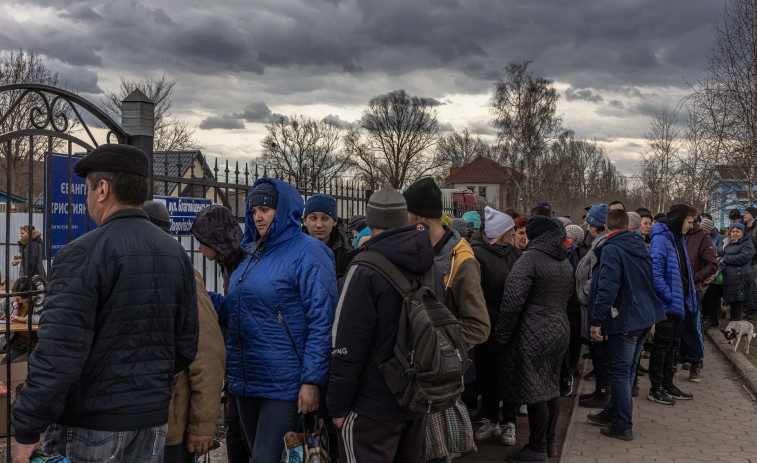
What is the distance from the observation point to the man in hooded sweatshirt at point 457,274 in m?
4.00

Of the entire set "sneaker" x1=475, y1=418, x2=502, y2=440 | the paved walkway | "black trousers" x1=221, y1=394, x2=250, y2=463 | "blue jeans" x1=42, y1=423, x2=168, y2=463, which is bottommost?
the paved walkway

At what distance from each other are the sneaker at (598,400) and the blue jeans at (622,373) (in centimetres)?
106

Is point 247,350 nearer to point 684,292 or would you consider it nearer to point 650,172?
point 684,292

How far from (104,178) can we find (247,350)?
1188 millimetres

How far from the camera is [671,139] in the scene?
84.9ft

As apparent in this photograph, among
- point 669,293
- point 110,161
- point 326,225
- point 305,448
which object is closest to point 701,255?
point 669,293

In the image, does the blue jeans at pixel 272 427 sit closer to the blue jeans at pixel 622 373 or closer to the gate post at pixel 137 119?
the gate post at pixel 137 119

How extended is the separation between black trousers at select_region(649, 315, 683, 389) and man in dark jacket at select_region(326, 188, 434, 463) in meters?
4.29

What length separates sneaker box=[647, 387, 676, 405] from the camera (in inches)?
258

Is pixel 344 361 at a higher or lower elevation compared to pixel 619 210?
lower

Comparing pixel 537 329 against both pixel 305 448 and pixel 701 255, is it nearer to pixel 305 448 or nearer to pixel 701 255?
pixel 305 448

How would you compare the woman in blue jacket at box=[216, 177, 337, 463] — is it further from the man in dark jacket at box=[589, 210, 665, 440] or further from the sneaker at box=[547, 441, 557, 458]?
the man in dark jacket at box=[589, 210, 665, 440]

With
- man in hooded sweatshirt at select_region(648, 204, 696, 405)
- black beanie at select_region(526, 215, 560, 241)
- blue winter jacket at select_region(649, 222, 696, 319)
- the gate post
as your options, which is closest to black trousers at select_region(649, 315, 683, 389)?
man in hooded sweatshirt at select_region(648, 204, 696, 405)

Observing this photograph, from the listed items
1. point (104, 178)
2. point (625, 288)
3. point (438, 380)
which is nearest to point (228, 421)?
point (438, 380)
